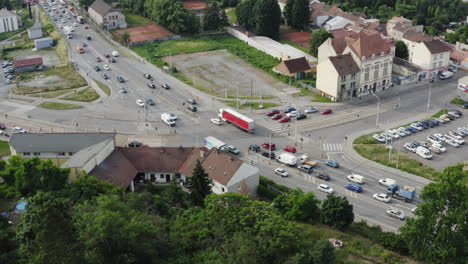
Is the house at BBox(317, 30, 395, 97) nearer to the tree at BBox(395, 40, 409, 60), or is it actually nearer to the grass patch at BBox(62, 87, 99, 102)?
the tree at BBox(395, 40, 409, 60)

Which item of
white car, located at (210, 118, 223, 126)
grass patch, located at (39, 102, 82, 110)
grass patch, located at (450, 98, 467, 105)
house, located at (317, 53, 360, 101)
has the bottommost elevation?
grass patch, located at (39, 102, 82, 110)

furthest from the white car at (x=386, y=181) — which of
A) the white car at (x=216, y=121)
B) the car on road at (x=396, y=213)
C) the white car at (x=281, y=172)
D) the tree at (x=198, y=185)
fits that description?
the white car at (x=216, y=121)

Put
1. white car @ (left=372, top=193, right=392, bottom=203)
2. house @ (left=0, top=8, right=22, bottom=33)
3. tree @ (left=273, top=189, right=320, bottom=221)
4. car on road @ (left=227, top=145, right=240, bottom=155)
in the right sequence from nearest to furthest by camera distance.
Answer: tree @ (left=273, top=189, right=320, bottom=221), white car @ (left=372, top=193, right=392, bottom=203), car on road @ (left=227, top=145, right=240, bottom=155), house @ (left=0, top=8, right=22, bottom=33)

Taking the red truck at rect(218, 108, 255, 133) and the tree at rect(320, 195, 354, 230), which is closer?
the tree at rect(320, 195, 354, 230)

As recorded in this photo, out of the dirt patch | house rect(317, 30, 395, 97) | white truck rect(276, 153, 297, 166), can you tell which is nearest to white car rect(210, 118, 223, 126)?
the dirt patch

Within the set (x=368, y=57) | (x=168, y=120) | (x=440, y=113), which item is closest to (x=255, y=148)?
(x=168, y=120)

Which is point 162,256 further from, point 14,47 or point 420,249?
point 14,47
